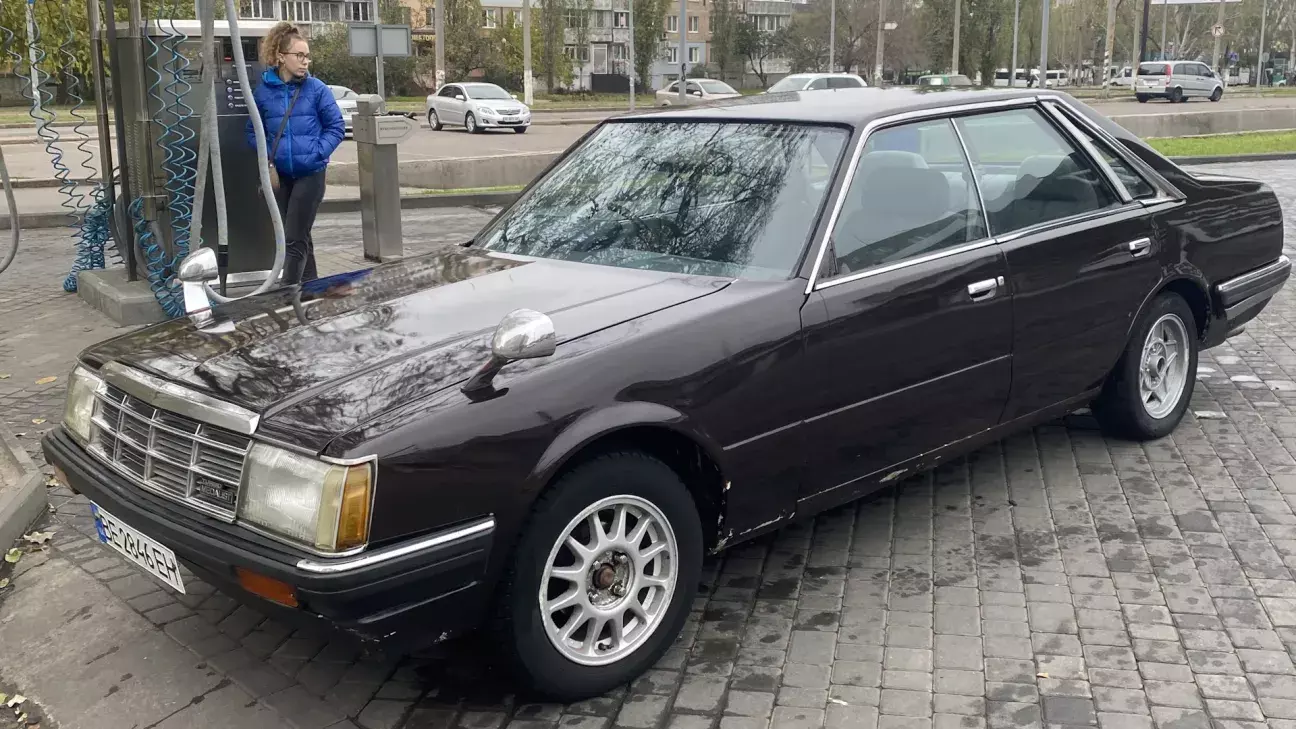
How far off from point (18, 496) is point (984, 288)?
12.6 feet

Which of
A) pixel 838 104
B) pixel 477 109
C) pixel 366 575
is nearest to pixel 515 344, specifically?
pixel 366 575

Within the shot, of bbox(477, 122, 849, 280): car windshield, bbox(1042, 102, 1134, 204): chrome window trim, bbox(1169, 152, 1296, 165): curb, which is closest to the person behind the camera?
bbox(477, 122, 849, 280): car windshield

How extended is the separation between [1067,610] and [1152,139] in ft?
77.2

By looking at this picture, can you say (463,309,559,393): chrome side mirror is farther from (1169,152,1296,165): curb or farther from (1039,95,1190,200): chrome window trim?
(1169,152,1296,165): curb

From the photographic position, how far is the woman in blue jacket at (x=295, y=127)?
7.41 m

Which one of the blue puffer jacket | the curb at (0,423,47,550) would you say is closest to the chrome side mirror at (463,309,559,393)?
the curb at (0,423,47,550)

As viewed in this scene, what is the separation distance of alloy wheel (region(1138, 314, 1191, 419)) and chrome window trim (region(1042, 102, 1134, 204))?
0.61 meters

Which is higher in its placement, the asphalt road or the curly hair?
the curly hair

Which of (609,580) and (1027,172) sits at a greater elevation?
(1027,172)

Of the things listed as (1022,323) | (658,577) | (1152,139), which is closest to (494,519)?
(658,577)

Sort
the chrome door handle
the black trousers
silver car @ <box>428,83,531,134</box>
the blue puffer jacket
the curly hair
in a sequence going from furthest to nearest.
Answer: silver car @ <box>428,83,531,134</box> → the black trousers → the blue puffer jacket → the curly hair → the chrome door handle

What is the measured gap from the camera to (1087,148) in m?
5.08

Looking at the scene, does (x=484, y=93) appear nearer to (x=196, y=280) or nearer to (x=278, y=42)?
(x=278, y=42)

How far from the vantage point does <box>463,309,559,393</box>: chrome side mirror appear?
3065 mm
